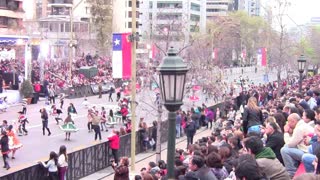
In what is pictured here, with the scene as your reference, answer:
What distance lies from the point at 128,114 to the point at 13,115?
846 cm

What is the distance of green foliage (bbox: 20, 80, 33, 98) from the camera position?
44.2m

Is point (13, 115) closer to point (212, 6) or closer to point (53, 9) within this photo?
point (53, 9)

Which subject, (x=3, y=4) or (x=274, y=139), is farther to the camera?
(x=3, y=4)

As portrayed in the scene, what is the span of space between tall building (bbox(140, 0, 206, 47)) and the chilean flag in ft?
25.7

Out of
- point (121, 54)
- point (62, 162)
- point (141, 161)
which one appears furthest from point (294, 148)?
point (141, 161)

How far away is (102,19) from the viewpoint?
94.1 m

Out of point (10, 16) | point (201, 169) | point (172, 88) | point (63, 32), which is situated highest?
point (10, 16)

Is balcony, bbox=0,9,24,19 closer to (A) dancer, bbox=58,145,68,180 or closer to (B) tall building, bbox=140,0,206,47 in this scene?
(B) tall building, bbox=140,0,206,47

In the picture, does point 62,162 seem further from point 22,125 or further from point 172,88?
point 22,125

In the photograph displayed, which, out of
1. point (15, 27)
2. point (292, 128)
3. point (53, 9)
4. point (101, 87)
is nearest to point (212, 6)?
point (53, 9)

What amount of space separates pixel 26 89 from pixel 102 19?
5107cm

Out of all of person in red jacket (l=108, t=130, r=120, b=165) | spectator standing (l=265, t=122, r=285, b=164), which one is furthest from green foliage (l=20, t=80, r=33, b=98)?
spectator standing (l=265, t=122, r=285, b=164)

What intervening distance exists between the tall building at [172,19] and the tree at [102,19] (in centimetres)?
566

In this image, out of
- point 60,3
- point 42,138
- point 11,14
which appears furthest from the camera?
point 60,3
